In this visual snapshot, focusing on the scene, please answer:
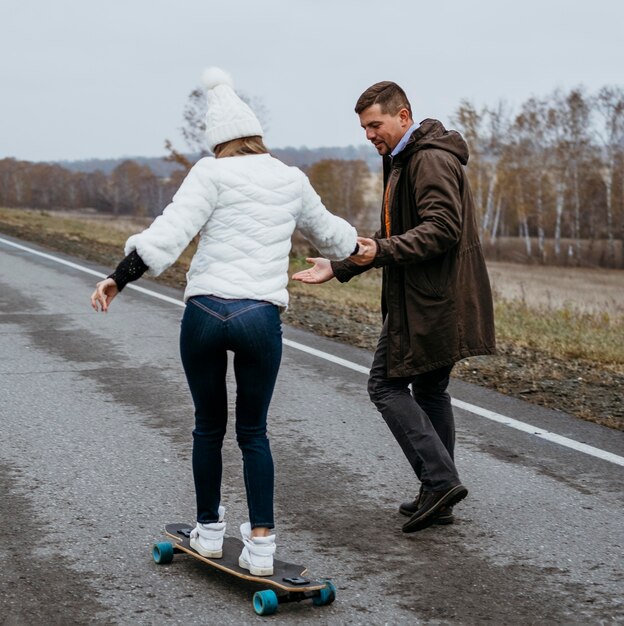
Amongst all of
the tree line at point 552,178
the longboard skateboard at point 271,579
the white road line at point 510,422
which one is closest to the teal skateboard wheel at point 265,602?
the longboard skateboard at point 271,579

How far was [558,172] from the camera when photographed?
217ft

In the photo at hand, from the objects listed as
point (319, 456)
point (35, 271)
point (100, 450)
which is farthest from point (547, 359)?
point (35, 271)

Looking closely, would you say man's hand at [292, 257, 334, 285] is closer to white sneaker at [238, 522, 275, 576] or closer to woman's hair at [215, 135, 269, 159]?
woman's hair at [215, 135, 269, 159]

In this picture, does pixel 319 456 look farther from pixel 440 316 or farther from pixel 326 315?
pixel 326 315

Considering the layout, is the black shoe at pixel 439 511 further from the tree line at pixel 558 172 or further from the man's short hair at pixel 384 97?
the tree line at pixel 558 172

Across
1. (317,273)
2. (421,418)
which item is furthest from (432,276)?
(421,418)

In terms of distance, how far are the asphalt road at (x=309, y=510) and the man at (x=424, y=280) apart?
1.27 feet

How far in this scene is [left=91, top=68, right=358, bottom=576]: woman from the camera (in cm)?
354

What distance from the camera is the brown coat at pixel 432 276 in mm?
4387

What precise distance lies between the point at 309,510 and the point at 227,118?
6.70ft

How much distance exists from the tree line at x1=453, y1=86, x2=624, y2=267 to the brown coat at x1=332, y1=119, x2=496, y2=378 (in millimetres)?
57542

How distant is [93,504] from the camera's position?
4781 millimetres

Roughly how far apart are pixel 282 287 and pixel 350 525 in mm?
1400

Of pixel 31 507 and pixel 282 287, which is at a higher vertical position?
pixel 282 287
